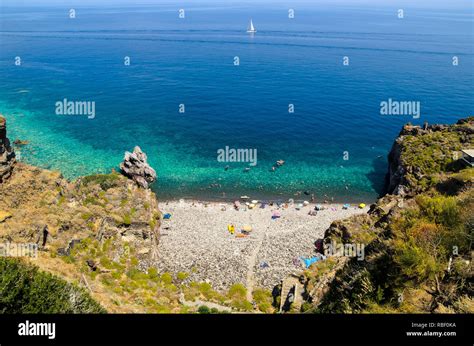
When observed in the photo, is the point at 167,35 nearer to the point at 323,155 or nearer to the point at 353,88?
the point at 353,88

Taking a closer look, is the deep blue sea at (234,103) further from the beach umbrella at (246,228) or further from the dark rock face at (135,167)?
the beach umbrella at (246,228)

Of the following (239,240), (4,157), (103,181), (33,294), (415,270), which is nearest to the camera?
(33,294)

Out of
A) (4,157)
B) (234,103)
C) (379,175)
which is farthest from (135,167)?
(234,103)

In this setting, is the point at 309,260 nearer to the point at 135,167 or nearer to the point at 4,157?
the point at 135,167

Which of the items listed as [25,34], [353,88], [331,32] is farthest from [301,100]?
[25,34]

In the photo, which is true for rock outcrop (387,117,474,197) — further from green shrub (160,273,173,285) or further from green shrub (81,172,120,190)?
green shrub (81,172,120,190)

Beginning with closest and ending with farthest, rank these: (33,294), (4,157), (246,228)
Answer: (33,294), (4,157), (246,228)

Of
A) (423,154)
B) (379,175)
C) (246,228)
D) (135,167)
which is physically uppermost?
(423,154)

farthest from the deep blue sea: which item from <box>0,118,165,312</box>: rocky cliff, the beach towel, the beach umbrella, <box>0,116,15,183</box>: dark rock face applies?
<box>0,116,15,183</box>: dark rock face
